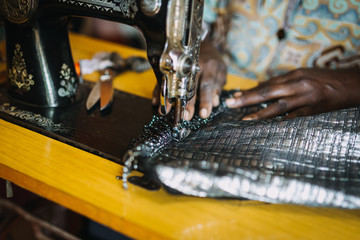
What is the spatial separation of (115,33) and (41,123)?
267 centimetres

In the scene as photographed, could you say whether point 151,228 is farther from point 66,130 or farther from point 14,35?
point 14,35

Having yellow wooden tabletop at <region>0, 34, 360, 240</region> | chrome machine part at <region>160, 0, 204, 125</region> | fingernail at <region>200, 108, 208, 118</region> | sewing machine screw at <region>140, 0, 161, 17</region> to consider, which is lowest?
yellow wooden tabletop at <region>0, 34, 360, 240</region>

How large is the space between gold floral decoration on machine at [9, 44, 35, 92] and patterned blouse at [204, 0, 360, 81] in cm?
100

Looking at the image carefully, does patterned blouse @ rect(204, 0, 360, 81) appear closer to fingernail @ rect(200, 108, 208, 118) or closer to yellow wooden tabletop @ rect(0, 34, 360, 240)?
fingernail @ rect(200, 108, 208, 118)

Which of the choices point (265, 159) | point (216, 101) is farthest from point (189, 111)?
point (265, 159)

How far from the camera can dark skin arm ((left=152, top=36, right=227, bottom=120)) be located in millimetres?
975

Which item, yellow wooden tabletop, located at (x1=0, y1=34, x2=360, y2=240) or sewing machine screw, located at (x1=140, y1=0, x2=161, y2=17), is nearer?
yellow wooden tabletop, located at (x1=0, y1=34, x2=360, y2=240)

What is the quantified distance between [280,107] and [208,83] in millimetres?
261

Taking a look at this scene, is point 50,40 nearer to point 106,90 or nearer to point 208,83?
point 106,90

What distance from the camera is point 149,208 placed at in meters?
0.69

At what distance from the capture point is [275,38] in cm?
157

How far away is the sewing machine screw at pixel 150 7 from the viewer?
2.52ft

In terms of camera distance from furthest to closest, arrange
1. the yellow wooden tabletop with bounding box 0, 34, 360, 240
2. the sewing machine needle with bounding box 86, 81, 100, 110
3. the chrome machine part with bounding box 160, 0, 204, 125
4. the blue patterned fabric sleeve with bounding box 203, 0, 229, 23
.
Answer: the blue patterned fabric sleeve with bounding box 203, 0, 229, 23, the sewing machine needle with bounding box 86, 81, 100, 110, the chrome machine part with bounding box 160, 0, 204, 125, the yellow wooden tabletop with bounding box 0, 34, 360, 240

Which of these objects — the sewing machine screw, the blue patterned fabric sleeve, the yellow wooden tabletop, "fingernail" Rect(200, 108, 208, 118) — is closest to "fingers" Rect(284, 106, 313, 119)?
"fingernail" Rect(200, 108, 208, 118)
